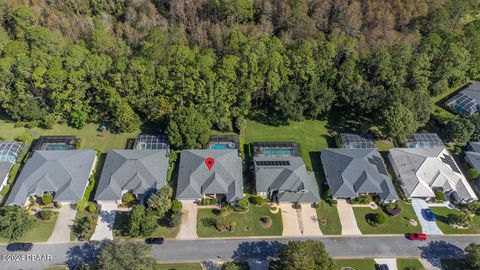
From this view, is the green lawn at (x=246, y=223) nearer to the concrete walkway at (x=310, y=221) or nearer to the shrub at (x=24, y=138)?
the concrete walkway at (x=310, y=221)

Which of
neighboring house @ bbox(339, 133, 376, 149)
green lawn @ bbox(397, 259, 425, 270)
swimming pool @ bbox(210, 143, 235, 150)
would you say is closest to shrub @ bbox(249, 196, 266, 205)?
swimming pool @ bbox(210, 143, 235, 150)

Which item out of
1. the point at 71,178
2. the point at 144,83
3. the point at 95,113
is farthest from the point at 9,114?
the point at 144,83

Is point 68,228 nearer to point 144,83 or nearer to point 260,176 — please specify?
point 144,83

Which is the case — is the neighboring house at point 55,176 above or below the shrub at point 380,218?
above

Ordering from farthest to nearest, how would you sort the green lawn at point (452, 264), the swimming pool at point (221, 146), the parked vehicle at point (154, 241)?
the swimming pool at point (221, 146) < the parked vehicle at point (154, 241) < the green lawn at point (452, 264)

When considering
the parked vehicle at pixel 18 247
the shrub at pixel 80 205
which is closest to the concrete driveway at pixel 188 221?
the shrub at pixel 80 205

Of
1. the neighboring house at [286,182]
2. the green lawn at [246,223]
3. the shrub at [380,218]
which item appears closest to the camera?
the green lawn at [246,223]

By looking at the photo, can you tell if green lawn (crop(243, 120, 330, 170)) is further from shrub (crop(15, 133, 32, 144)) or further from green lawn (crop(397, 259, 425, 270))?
shrub (crop(15, 133, 32, 144))
